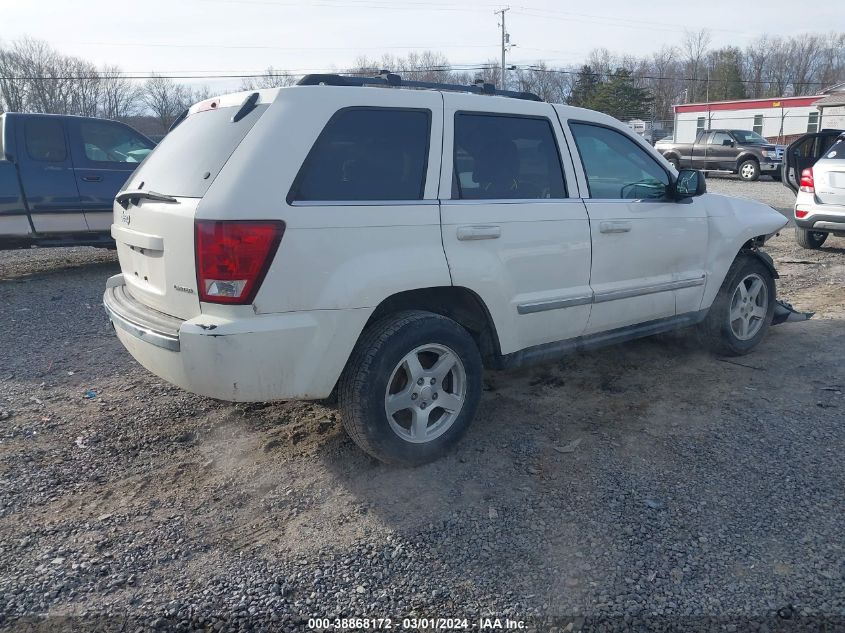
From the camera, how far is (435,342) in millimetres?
3523

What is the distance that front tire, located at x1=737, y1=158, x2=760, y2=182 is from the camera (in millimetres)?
23453

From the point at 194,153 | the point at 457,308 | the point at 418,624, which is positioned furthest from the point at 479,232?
the point at 418,624

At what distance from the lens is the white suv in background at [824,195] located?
29.6ft

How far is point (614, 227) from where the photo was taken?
427 centimetres

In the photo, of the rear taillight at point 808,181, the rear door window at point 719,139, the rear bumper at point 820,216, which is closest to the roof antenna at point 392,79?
the rear bumper at point 820,216

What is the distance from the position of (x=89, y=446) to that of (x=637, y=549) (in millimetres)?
2971

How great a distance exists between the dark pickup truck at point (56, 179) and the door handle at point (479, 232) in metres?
6.46

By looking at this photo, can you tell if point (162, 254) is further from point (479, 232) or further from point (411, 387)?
point (479, 232)

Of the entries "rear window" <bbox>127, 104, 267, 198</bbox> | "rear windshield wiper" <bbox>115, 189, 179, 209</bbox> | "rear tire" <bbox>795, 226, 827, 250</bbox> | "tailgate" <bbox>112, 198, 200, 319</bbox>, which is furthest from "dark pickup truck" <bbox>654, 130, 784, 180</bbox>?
"tailgate" <bbox>112, 198, 200, 319</bbox>

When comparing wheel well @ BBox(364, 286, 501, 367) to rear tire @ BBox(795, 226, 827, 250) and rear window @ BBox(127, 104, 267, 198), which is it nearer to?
rear window @ BBox(127, 104, 267, 198)

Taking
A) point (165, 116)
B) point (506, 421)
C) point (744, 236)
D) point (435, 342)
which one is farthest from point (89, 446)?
point (165, 116)

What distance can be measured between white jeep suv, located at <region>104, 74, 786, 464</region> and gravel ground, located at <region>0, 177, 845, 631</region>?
44 centimetres

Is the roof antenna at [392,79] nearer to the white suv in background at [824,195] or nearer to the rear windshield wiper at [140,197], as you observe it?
the rear windshield wiper at [140,197]

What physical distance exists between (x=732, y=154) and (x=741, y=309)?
21.2 metres
